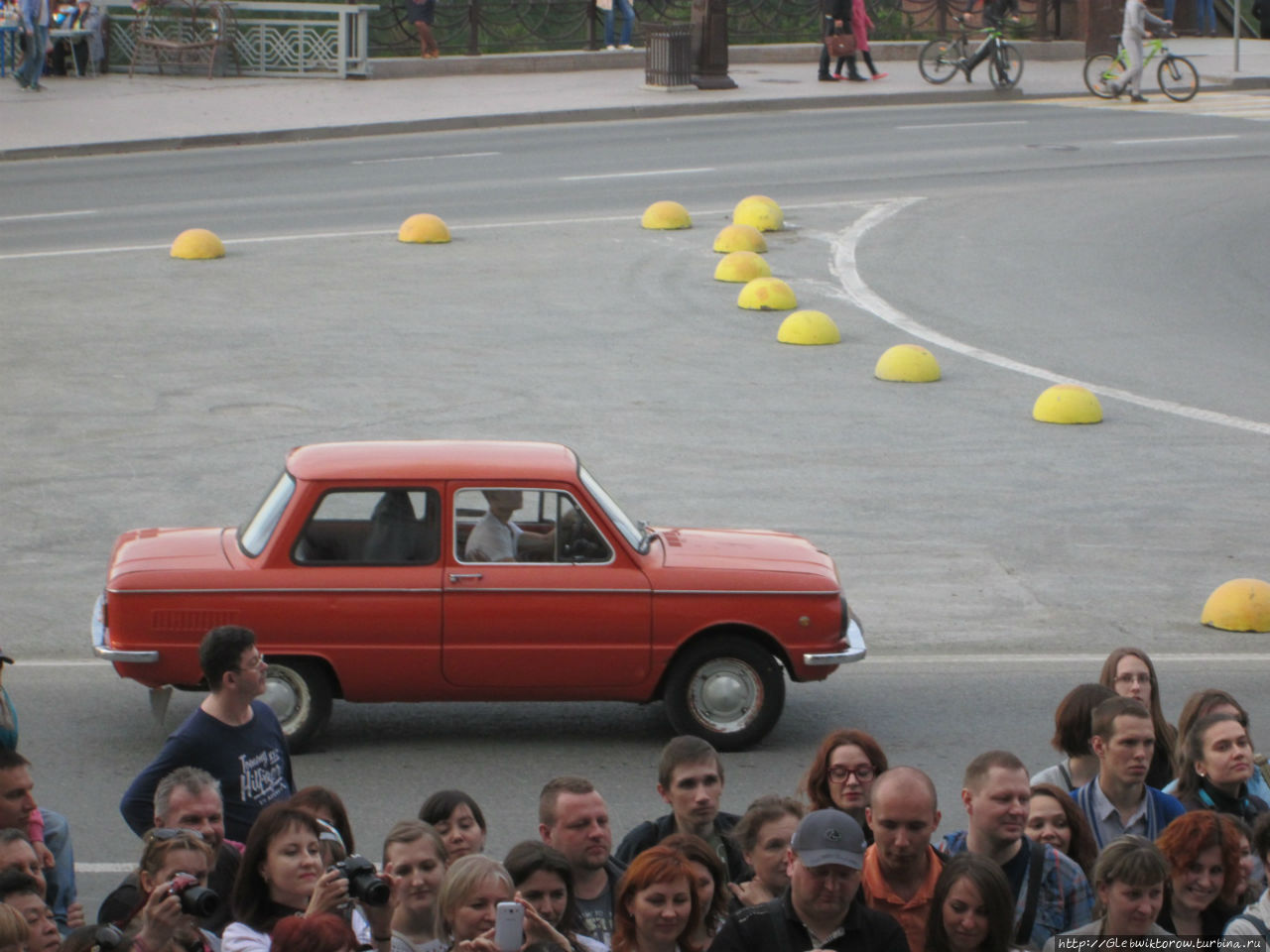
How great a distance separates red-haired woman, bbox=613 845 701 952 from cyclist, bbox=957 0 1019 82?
33.8 metres

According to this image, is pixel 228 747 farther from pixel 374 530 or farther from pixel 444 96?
pixel 444 96

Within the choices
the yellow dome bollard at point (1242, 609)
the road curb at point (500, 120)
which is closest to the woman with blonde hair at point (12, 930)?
the yellow dome bollard at point (1242, 609)

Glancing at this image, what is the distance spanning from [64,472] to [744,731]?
271 inches

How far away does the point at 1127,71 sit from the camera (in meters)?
36.3

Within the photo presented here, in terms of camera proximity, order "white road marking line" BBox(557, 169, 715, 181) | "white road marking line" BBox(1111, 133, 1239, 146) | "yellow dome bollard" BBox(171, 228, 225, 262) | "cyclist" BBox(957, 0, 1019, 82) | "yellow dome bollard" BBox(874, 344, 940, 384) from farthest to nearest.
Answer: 1. "cyclist" BBox(957, 0, 1019, 82)
2. "white road marking line" BBox(1111, 133, 1239, 146)
3. "white road marking line" BBox(557, 169, 715, 181)
4. "yellow dome bollard" BBox(171, 228, 225, 262)
5. "yellow dome bollard" BBox(874, 344, 940, 384)

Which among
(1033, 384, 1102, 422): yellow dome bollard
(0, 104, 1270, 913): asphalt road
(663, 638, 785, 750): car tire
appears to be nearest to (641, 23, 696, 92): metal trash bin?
(0, 104, 1270, 913): asphalt road

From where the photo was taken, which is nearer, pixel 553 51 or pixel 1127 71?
pixel 1127 71

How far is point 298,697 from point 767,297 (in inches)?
454

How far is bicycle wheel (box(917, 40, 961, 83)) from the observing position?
1477 inches

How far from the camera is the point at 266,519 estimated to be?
913cm

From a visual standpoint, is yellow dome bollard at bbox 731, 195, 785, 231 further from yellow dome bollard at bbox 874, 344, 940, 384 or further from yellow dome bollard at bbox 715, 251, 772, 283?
yellow dome bollard at bbox 874, 344, 940, 384

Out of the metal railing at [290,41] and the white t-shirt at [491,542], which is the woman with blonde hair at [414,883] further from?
the metal railing at [290,41]

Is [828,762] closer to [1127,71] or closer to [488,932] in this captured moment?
[488,932]

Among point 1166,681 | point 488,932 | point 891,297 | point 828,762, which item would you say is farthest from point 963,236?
point 488,932
